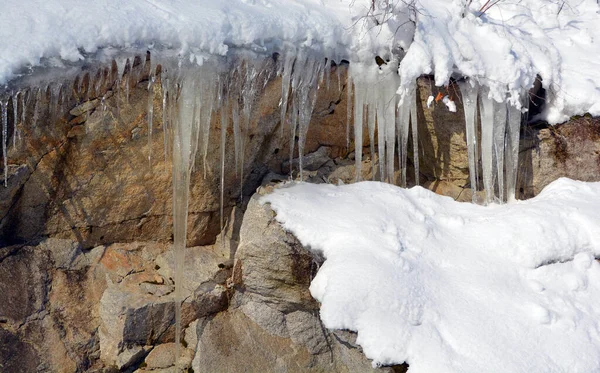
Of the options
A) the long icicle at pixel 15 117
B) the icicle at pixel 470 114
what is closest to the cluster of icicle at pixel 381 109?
the icicle at pixel 470 114

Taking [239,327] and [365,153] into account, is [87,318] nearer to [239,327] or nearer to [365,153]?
[239,327]

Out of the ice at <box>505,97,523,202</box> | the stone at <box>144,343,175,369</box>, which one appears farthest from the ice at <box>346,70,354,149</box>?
the stone at <box>144,343,175,369</box>

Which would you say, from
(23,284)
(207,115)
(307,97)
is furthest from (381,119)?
(23,284)

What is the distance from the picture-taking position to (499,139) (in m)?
4.36

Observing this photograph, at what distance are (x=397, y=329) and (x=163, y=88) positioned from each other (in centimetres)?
210

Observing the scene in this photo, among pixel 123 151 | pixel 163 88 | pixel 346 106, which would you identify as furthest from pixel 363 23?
pixel 123 151

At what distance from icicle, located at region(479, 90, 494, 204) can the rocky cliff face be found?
110cm

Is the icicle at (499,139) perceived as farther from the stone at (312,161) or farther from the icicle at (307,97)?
the icicle at (307,97)

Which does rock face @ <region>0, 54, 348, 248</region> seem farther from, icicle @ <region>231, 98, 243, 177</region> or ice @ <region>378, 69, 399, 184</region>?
ice @ <region>378, 69, 399, 184</region>

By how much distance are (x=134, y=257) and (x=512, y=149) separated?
300cm

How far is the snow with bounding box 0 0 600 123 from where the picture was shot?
130 inches

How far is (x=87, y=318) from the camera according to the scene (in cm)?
392

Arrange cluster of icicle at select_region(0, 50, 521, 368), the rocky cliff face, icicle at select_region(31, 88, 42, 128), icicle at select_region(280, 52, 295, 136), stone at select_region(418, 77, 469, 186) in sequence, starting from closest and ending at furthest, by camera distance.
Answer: icicle at select_region(31, 88, 42, 128)
cluster of icicle at select_region(0, 50, 521, 368)
the rocky cliff face
icicle at select_region(280, 52, 295, 136)
stone at select_region(418, 77, 469, 186)

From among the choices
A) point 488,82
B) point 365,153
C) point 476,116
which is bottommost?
point 365,153
